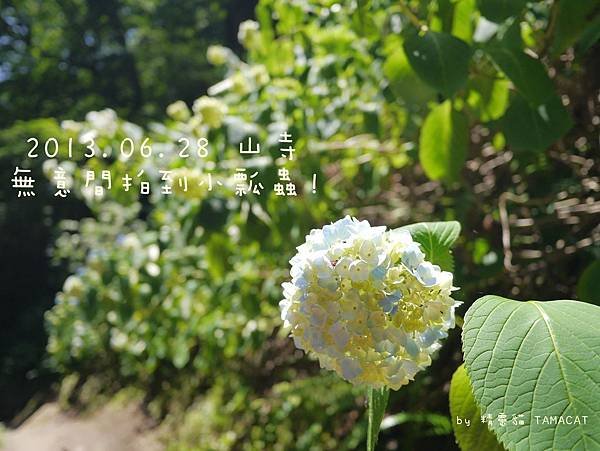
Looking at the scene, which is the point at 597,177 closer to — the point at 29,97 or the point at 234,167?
the point at 234,167

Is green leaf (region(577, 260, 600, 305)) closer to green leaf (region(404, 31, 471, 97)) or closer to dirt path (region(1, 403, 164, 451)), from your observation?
green leaf (region(404, 31, 471, 97))

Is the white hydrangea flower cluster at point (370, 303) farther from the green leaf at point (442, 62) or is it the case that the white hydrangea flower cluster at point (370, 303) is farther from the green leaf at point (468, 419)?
the green leaf at point (442, 62)

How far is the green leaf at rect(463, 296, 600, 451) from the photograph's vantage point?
17.6 inches

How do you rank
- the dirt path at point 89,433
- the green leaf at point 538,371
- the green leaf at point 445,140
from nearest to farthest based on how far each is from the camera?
the green leaf at point 538,371 < the green leaf at point 445,140 < the dirt path at point 89,433

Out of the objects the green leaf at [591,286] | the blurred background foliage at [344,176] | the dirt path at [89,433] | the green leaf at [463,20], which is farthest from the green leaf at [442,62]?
the dirt path at [89,433]

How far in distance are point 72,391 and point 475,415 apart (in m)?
4.08

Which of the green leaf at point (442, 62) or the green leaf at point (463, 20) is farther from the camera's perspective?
the green leaf at point (463, 20)

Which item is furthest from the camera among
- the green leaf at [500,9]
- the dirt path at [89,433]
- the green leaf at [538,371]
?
the dirt path at [89,433]

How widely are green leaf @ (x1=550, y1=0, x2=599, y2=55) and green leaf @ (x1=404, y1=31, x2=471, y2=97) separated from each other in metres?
0.20

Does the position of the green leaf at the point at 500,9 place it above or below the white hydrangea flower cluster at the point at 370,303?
above

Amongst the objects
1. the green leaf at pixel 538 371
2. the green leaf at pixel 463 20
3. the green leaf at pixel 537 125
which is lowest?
the green leaf at pixel 538 371

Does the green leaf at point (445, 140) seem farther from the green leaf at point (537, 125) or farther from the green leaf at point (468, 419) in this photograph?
the green leaf at point (468, 419)

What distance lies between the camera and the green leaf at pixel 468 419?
0.65 m

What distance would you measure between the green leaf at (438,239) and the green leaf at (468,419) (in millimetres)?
119
